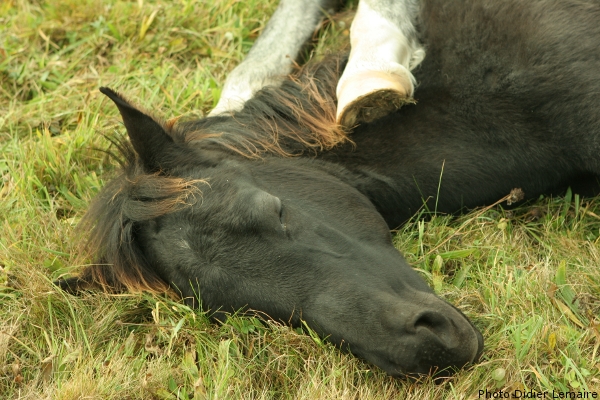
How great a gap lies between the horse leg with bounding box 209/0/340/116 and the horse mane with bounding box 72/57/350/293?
0.47 m

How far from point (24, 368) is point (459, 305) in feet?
7.34

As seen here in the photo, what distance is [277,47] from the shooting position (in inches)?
205

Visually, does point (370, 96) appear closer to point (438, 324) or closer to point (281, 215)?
point (281, 215)

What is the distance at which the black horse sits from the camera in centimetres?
307

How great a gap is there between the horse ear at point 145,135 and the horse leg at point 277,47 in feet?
3.41

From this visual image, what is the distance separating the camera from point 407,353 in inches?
111

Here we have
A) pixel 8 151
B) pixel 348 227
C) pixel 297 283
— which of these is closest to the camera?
pixel 297 283

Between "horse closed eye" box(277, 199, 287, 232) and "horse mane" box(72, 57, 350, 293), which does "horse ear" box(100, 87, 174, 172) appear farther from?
"horse closed eye" box(277, 199, 287, 232)

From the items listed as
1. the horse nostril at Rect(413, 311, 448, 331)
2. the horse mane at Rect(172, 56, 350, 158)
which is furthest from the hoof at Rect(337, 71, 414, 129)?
the horse nostril at Rect(413, 311, 448, 331)

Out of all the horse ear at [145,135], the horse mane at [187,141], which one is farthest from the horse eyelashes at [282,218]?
the horse ear at [145,135]

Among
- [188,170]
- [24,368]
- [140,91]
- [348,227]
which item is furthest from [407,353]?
[140,91]

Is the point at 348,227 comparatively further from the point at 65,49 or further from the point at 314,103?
the point at 65,49

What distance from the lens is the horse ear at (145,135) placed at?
132 inches

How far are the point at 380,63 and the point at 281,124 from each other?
650 mm
